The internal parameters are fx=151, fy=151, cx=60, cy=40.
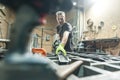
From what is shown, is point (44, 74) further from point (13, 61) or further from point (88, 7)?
point (88, 7)

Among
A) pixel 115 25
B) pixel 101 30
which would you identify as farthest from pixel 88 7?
pixel 115 25

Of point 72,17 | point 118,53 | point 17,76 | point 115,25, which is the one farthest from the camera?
point 72,17

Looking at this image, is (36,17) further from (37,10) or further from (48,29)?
(48,29)

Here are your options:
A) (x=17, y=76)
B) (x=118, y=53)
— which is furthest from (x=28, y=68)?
(x=118, y=53)

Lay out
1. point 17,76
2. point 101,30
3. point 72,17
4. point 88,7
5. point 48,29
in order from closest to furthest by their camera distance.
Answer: point 17,76, point 101,30, point 88,7, point 72,17, point 48,29

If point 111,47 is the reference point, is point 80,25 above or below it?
above

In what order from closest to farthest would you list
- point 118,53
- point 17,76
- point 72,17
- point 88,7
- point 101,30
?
point 17,76
point 118,53
point 101,30
point 88,7
point 72,17

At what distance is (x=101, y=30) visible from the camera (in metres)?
5.68

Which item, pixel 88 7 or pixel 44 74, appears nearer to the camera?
pixel 44 74

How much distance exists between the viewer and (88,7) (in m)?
6.91

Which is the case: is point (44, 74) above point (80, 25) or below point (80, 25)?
below

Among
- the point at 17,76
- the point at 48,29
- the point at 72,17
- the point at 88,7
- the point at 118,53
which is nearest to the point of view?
the point at 17,76

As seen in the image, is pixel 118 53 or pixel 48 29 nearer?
pixel 118 53

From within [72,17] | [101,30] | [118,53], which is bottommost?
[118,53]
